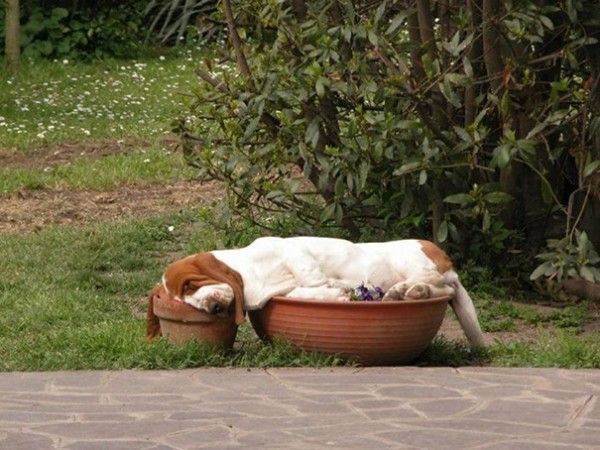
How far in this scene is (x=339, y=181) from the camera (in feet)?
28.7

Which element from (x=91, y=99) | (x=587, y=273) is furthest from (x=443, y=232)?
(x=91, y=99)

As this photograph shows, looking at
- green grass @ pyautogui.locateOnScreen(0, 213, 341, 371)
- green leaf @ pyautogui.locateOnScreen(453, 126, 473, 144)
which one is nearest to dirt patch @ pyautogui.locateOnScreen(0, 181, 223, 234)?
green grass @ pyautogui.locateOnScreen(0, 213, 341, 371)

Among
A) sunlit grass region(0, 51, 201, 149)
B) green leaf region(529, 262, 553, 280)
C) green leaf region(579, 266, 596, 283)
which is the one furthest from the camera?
sunlit grass region(0, 51, 201, 149)

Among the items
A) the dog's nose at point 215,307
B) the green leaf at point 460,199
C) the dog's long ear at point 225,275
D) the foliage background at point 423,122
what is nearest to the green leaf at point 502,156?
the foliage background at point 423,122

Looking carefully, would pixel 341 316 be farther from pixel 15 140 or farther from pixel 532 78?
pixel 15 140

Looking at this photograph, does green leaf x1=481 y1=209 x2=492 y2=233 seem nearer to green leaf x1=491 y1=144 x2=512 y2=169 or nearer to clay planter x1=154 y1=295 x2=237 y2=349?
green leaf x1=491 y1=144 x2=512 y2=169

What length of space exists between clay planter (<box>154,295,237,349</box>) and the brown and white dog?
2.0 inches

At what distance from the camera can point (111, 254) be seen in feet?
32.3

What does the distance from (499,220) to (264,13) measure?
2104 mm

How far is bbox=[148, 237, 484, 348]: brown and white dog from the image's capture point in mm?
6879

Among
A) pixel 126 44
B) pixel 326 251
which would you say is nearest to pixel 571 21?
pixel 326 251

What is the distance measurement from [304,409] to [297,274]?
4.00 ft

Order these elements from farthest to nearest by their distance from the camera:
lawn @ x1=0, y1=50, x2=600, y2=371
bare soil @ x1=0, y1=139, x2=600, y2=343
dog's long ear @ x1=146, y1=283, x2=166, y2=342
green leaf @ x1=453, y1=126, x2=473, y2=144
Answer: bare soil @ x1=0, y1=139, x2=600, y2=343, green leaf @ x1=453, y1=126, x2=473, y2=144, dog's long ear @ x1=146, y1=283, x2=166, y2=342, lawn @ x1=0, y1=50, x2=600, y2=371

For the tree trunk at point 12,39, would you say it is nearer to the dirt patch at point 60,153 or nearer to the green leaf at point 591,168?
the dirt patch at point 60,153
